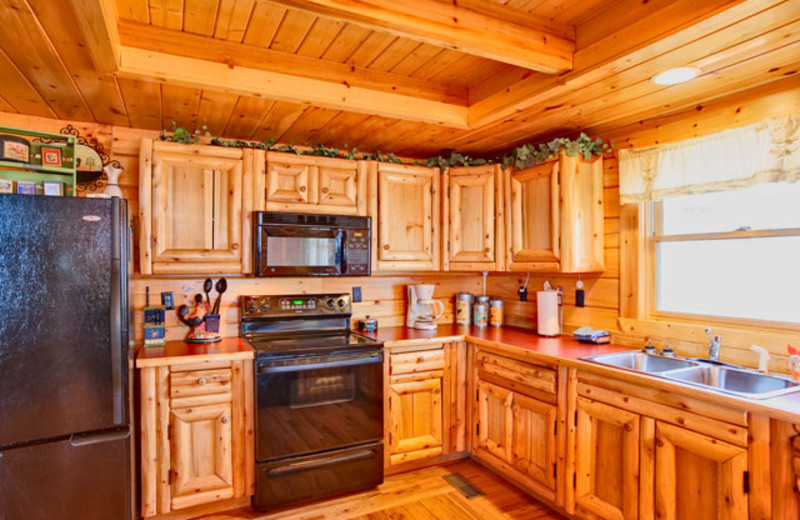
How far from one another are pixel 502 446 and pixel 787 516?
1445 millimetres

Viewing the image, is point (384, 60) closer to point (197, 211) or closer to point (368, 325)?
point (197, 211)

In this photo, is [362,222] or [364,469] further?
[362,222]

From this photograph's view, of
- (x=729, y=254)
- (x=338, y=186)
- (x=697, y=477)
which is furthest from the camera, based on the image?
(x=338, y=186)

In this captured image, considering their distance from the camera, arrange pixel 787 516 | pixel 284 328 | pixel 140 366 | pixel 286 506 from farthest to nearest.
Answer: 1. pixel 284 328
2. pixel 286 506
3. pixel 140 366
4. pixel 787 516

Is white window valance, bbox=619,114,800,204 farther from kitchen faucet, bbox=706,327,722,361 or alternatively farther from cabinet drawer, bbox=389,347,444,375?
cabinet drawer, bbox=389,347,444,375

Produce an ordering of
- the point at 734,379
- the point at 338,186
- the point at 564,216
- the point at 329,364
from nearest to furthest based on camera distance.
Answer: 1. the point at 734,379
2. the point at 329,364
3. the point at 564,216
4. the point at 338,186

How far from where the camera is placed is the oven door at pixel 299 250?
108 inches

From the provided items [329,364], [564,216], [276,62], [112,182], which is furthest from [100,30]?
[564,216]

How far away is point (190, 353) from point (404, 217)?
156 cm

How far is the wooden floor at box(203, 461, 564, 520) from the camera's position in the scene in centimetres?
247

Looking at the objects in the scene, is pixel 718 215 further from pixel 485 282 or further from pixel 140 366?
pixel 140 366

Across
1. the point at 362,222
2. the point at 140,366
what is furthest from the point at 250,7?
the point at 140,366

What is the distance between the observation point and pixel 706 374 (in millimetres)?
2166

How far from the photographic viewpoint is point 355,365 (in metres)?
2.69
